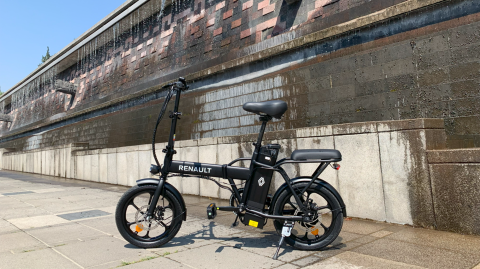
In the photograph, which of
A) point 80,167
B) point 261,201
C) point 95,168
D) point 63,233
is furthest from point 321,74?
point 80,167

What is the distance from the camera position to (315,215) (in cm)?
313

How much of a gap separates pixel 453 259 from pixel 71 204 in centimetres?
634

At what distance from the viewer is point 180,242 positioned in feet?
11.5

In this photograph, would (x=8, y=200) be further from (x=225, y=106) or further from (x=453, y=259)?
(x=453, y=259)

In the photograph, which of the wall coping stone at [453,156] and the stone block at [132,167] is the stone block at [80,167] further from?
the wall coping stone at [453,156]

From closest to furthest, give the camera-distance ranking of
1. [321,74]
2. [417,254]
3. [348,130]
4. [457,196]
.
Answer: [417,254]
[457,196]
[348,130]
[321,74]

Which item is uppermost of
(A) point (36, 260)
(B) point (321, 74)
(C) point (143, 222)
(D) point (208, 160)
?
(B) point (321, 74)

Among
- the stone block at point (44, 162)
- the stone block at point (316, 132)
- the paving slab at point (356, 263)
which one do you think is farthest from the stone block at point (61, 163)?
the paving slab at point (356, 263)

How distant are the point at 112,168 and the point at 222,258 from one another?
26.0 ft

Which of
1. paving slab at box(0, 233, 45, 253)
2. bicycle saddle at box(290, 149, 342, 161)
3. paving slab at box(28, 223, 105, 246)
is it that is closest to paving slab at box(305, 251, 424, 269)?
bicycle saddle at box(290, 149, 342, 161)

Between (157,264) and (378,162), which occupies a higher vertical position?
(378,162)

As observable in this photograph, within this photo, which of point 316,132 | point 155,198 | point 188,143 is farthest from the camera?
point 188,143

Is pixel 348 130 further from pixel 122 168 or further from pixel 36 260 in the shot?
pixel 122 168

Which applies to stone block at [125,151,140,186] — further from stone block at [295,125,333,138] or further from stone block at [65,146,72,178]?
stone block at [295,125,333,138]
